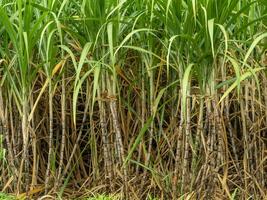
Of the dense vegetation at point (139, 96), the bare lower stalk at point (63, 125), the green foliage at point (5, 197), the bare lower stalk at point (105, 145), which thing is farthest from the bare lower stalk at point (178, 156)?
the green foliage at point (5, 197)

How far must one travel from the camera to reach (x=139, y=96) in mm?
2955

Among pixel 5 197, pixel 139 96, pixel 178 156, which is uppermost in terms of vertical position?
pixel 139 96

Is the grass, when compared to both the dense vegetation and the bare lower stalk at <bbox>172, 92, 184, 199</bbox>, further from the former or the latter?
the bare lower stalk at <bbox>172, 92, 184, 199</bbox>

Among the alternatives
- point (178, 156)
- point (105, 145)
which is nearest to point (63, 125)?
point (105, 145)

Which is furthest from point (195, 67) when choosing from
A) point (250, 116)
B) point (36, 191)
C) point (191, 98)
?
point (36, 191)

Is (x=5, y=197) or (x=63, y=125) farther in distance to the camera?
(x=63, y=125)

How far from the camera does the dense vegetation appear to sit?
2531mm

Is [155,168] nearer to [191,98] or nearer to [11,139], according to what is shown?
[191,98]

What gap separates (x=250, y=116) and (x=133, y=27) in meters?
0.76

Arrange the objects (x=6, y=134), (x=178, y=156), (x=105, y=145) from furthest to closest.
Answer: (x=6, y=134), (x=105, y=145), (x=178, y=156)

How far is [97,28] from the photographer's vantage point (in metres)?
2.70

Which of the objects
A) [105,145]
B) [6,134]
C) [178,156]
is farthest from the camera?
[6,134]

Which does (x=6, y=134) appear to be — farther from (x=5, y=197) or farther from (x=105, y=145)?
(x=105, y=145)

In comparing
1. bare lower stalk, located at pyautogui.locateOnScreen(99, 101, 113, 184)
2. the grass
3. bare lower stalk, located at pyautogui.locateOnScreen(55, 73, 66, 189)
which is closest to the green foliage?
the grass
